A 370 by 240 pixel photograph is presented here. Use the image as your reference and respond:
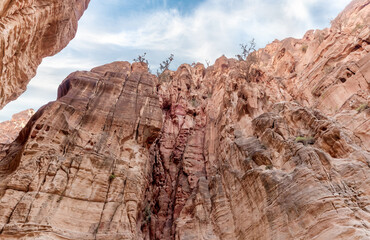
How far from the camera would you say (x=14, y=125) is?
5172cm

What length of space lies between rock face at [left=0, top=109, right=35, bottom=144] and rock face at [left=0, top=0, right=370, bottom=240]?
92.1 feet

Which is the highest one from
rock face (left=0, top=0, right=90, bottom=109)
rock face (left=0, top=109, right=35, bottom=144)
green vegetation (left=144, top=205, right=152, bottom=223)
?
rock face (left=0, top=109, right=35, bottom=144)

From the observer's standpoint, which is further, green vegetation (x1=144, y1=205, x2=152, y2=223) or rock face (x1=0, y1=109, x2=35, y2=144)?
rock face (x1=0, y1=109, x2=35, y2=144)

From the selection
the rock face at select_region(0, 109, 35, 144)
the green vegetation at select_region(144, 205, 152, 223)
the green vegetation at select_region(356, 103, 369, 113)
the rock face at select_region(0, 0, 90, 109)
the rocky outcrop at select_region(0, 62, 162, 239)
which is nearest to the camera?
the rock face at select_region(0, 0, 90, 109)

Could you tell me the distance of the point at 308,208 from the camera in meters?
12.5

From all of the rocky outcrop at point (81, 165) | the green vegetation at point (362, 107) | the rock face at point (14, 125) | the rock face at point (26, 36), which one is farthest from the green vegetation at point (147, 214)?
the rock face at point (14, 125)

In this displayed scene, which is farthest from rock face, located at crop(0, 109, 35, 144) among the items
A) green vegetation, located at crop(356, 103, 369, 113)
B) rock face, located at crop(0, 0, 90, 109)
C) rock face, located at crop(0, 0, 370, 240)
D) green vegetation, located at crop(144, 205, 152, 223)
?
green vegetation, located at crop(356, 103, 369, 113)

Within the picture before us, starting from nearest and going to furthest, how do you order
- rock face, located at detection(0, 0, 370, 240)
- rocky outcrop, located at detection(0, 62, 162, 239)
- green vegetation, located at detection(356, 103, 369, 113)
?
1. rock face, located at detection(0, 0, 370, 240)
2. rocky outcrop, located at detection(0, 62, 162, 239)
3. green vegetation, located at detection(356, 103, 369, 113)

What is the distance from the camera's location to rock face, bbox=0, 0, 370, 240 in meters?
13.5

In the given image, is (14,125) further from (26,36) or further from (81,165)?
(26,36)

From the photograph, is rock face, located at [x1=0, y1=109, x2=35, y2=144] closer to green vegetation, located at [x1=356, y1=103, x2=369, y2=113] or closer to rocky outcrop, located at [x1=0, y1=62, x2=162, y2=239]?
rocky outcrop, located at [x1=0, y1=62, x2=162, y2=239]

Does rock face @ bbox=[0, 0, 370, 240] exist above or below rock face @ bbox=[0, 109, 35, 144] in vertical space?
below

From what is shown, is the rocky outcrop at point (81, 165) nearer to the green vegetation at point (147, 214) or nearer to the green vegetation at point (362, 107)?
the green vegetation at point (147, 214)

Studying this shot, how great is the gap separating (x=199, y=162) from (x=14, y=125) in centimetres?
4229
